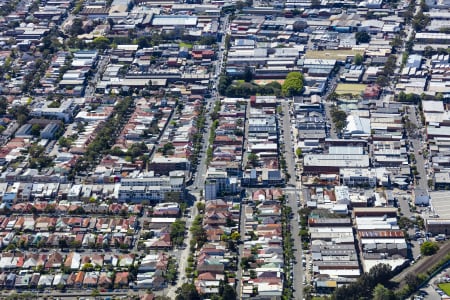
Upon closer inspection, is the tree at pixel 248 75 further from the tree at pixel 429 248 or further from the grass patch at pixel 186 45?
the tree at pixel 429 248

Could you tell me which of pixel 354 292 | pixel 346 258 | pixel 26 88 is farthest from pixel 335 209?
pixel 26 88

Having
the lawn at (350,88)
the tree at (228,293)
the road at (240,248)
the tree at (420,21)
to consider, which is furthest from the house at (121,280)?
the tree at (420,21)

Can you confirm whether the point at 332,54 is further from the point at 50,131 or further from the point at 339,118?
the point at 50,131

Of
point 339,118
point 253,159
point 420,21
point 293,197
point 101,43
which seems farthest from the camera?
point 420,21

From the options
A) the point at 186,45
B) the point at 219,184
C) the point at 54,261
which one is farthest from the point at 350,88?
the point at 54,261

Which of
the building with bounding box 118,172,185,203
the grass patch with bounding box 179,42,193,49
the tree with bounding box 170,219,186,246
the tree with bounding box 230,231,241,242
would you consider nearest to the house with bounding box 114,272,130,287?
the tree with bounding box 170,219,186,246

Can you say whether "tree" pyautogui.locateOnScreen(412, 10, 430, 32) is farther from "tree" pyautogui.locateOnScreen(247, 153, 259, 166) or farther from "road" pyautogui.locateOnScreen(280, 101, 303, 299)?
"tree" pyautogui.locateOnScreen(247, 153, 259, 166)
